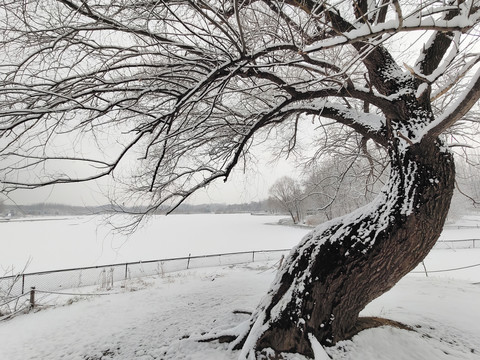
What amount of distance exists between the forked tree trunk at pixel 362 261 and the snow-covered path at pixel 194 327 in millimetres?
294

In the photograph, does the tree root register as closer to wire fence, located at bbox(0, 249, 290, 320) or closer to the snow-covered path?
the snow-covered path

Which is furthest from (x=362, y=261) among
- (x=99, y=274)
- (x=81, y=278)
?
(x=99, y=274)

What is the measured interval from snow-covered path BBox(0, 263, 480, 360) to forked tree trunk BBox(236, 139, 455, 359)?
29 cm

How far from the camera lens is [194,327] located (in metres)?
4.41

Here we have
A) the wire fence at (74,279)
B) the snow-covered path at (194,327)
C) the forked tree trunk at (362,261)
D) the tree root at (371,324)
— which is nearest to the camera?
the forked tree trunk at (362,261)

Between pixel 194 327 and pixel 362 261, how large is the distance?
9.84ft

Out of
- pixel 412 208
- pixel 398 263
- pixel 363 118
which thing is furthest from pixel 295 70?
pixel 398 263

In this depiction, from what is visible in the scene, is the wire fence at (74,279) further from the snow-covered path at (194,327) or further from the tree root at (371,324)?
the tree root at (371,324)

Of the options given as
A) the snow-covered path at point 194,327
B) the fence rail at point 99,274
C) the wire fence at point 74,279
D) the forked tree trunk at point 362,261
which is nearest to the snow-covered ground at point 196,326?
the snow-covered path at point 194,327

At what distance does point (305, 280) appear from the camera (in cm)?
329

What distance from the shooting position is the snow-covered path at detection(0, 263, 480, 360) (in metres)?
3.31

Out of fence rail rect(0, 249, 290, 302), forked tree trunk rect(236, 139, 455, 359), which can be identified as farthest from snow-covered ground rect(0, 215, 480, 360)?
fence rail rect(0, 249, 290, 302)

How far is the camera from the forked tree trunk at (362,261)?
3101 millimetres

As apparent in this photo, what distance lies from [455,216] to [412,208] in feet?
165
